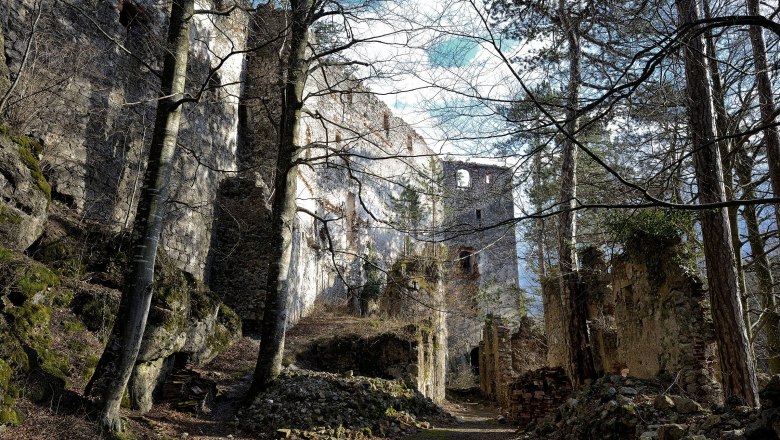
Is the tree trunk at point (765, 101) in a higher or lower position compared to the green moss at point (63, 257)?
higher

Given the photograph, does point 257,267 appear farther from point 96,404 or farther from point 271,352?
point 96,404

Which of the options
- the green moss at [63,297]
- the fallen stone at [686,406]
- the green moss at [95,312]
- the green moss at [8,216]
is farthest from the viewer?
the green moss at [95,312]

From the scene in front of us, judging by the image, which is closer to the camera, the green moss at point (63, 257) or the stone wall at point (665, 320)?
the stone wall at point (665, 320)

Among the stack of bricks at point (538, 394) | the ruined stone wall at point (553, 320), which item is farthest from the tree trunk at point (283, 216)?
the ruined stone wall at point (553, 320)

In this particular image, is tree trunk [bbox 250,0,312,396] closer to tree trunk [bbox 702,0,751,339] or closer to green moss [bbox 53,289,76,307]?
green moss [bbox 53,289,76,307]

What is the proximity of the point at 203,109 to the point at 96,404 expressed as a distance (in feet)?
35.4

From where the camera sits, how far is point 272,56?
18219mm

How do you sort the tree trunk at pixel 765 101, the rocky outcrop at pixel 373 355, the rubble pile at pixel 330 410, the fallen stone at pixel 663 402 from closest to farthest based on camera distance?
the fallen stone at pixel 663 402, the tree trunk at pixel 765 101, the rubble pile at pixel 330 410, the rocky outcrop at pixel 373 355

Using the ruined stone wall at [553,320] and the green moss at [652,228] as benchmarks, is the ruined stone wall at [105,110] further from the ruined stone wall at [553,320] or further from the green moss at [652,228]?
the ruined stone wall at [553,320]

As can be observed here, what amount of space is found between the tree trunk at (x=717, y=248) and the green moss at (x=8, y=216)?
26.1 feet

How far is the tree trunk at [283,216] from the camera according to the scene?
9188mm

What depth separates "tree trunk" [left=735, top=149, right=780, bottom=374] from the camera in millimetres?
8578

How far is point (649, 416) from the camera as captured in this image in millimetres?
5719

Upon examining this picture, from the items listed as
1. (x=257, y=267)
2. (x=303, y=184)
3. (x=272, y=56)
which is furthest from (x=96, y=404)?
(x=272, y=56)
